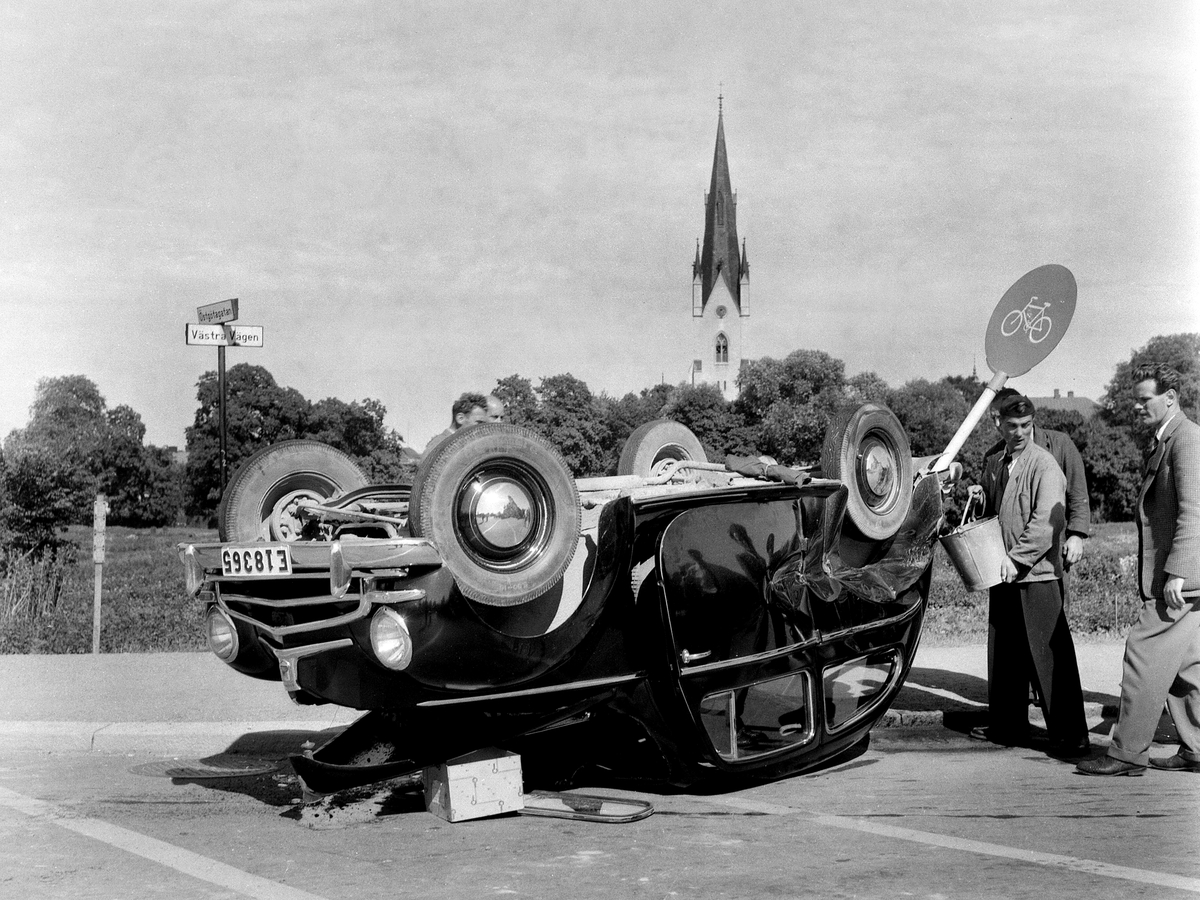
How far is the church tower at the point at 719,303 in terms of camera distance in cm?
8994

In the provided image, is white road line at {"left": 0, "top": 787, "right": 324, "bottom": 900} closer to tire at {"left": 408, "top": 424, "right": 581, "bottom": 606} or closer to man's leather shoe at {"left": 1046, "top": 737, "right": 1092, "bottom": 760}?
tire at {"left": 408, "top": 424, "right": 581, "bottom": 606}

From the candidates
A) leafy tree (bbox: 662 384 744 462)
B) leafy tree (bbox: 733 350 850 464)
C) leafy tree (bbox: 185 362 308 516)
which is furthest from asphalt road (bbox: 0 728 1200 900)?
leafy tree (bbox: 662 384 744 462)

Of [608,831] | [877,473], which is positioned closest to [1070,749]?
[877,473]

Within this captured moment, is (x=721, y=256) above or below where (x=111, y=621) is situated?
above

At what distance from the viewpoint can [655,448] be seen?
7.23m

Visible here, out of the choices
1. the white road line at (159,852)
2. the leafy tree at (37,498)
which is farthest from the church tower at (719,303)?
the white road line at (159,852)

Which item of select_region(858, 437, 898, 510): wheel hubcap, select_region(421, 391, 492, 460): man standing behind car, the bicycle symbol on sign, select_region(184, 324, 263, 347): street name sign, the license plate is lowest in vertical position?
the license plate

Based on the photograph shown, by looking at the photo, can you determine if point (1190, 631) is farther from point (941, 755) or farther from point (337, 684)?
point (337, 684)

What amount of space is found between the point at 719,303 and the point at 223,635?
9307 cm

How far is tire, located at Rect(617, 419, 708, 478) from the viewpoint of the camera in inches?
280

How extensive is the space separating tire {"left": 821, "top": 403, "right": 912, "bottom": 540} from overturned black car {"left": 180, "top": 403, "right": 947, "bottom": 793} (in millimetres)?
22

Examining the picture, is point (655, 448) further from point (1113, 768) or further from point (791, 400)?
point (791, 400)

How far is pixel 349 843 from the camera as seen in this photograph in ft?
16.3

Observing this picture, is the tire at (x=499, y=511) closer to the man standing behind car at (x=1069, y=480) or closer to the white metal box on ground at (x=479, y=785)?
the white metal box on ground at (x=479, y=785)
